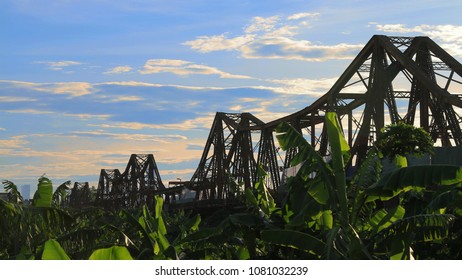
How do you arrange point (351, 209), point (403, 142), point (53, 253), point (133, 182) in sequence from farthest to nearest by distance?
point (133, 182) → point (403, 142) → point (351, 209) → point (53, 253)

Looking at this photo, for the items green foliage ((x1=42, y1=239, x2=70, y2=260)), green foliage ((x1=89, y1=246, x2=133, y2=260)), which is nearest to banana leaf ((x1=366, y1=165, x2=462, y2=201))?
green foliage ((x1=89, y1=246, x2=133, y2=260))

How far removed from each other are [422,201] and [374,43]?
49.8 metres

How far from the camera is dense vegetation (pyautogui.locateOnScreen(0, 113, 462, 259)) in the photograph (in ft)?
78.7

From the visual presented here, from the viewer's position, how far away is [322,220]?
28188 mm

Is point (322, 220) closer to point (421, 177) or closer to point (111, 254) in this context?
point (421, 177)

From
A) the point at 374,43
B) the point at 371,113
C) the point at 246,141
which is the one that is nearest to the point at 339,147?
the point at 371,113

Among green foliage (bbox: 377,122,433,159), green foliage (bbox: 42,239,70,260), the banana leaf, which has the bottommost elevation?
green foliage (bbox: 42,239,70,260)

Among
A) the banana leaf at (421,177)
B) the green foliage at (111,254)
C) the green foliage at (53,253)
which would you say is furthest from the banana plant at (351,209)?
the green foliage at (53,253)

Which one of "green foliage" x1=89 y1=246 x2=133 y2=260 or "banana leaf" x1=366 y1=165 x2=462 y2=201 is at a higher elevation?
"banana leaf" x1=366 y1=165 x2=462 y2=201

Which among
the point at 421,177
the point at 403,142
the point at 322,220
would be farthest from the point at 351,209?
the point at 403,142

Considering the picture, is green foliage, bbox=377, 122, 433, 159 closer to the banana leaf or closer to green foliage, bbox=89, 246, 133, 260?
the banana leaf

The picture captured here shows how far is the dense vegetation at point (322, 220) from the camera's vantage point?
23984mm

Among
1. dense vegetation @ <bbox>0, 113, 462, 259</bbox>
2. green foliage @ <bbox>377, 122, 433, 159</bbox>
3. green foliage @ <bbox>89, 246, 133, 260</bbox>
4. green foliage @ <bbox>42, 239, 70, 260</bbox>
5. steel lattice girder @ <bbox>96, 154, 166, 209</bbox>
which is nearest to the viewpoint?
green foliage @ <bbox>89, 246, 133, 260</bbox>

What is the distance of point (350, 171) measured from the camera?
6425cm
